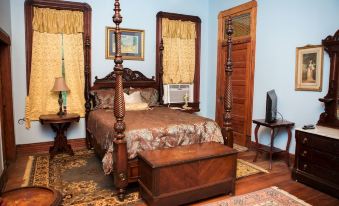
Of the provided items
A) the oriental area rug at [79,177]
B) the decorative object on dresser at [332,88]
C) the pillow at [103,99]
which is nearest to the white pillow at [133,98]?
the pillow at [103,99]

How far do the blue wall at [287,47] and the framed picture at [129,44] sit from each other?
78.6 inches

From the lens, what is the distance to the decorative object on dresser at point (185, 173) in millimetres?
2543

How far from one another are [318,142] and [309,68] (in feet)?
3.94

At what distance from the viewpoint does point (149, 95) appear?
4938 millimetres

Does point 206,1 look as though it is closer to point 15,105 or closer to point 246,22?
point 246,22

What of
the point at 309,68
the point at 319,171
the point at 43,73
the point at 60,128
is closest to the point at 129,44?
the point at 43,73

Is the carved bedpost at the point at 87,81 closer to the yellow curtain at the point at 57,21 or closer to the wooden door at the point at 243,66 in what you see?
the yellow curtain at the point at 57,21

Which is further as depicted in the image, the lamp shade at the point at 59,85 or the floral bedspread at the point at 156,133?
the lamp shade at the point at 59,85

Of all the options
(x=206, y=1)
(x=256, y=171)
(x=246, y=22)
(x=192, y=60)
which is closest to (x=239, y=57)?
(x=246, y=22)

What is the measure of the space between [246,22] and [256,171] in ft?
8.99

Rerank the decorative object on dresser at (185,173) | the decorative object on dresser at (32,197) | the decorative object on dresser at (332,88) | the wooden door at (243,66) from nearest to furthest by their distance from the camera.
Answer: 1. the decorative object on dresser at (32,197)
2. the decorative object on dresser at (185,173)
3. the decorative object on dresser at (332,88)
4. the wooden door at (243,66)

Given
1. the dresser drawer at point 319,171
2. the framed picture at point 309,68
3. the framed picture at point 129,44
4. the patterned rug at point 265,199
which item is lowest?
the patterned rug at point 265,199

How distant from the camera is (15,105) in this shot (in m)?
4.34

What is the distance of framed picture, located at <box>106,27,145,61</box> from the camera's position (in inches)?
191
